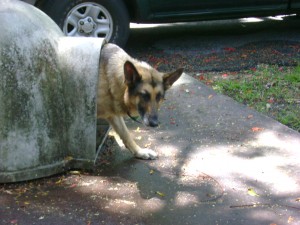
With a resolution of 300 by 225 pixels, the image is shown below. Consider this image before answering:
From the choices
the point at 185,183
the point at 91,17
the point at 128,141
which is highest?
the point at 91,17

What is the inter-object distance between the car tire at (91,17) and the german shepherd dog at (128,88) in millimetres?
2803

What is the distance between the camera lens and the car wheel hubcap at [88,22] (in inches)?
289

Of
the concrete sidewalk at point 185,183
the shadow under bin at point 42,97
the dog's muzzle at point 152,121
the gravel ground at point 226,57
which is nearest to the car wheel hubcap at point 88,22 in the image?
the gravel ground at point 226,57

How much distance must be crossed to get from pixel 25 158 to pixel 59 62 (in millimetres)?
887

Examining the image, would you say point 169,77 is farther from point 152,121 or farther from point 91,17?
point 91,17

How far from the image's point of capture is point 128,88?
4414 mm

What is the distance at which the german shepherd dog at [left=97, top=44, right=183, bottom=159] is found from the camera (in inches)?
173

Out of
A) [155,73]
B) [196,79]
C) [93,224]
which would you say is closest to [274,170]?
[155,73]

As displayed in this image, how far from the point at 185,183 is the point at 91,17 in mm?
3944

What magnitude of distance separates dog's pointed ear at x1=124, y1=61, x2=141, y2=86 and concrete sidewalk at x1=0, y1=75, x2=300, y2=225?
846 mm

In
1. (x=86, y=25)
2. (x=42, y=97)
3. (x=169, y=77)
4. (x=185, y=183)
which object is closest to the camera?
(x=42, y=97)

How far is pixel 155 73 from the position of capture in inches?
181

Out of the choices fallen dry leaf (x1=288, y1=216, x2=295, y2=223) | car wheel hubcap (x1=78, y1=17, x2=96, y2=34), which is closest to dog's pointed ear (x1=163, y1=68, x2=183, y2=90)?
fallen dry leaf (x1=288, y1=216, x2=295, y2=223)

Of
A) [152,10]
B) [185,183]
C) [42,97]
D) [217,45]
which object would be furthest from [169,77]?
[217,45]
